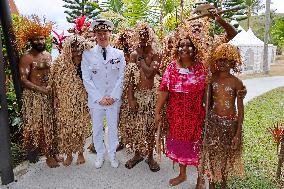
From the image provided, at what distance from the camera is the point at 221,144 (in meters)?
3.93

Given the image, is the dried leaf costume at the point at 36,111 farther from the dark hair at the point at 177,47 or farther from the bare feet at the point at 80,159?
the dark hair at the point at 177,47

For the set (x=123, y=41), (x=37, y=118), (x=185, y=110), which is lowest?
(x=37, y=118)

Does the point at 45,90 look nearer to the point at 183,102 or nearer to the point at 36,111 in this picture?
the point at 36,111

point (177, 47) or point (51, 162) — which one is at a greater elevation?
point (177, 47)

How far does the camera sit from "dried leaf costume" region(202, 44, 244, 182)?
12.8 ft

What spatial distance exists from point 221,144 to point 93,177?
179 centimetres

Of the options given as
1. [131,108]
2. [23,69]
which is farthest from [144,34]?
[23,69]

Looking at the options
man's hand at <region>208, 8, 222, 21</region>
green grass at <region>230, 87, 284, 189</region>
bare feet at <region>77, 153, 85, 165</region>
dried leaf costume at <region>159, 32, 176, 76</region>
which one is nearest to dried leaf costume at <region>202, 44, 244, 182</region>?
man's hand at <region>208, 8, 222, 21</region>

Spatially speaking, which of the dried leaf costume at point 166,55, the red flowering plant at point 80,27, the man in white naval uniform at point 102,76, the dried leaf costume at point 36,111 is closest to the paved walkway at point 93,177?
the man in white naval uniform at point 102,76

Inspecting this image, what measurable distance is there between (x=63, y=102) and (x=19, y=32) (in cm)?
108

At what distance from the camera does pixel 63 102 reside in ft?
16.1

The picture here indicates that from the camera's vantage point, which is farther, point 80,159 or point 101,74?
point 80,159

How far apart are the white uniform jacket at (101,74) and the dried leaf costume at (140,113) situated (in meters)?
0.14

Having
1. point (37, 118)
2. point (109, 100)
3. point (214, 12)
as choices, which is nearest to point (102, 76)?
point (109, 100)
